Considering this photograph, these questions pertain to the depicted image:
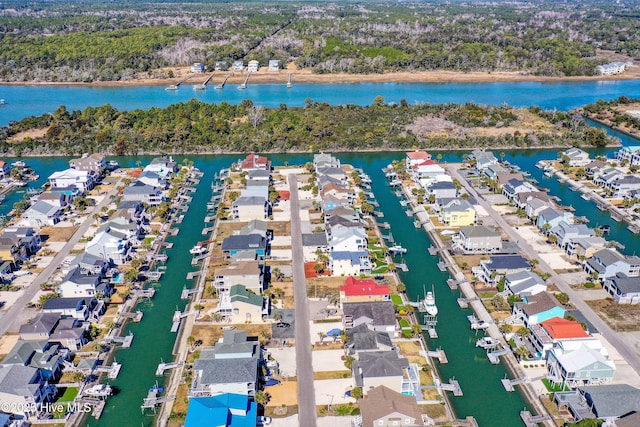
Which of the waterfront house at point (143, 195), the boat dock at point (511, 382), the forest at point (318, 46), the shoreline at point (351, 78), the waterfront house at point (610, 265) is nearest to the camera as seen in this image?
the boat dock at point (511, 382)

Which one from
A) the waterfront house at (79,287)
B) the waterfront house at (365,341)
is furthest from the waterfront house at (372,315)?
the waterfront house at (79,287)

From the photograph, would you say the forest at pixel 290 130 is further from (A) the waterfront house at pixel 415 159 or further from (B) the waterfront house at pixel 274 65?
(B) the waterfront house at pixel 274 65

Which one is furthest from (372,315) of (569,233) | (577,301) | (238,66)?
(238,66)

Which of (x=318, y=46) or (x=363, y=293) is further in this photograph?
(x=318, y=46)

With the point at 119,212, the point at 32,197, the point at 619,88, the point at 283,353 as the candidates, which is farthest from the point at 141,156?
the point at 619,88

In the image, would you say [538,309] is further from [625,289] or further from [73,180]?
[73,180]

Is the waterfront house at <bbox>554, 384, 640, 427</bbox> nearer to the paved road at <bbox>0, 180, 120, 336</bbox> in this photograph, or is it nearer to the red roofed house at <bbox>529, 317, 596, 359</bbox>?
the red roofed house at <bbox>529, 317, 596, 359</bbox>
